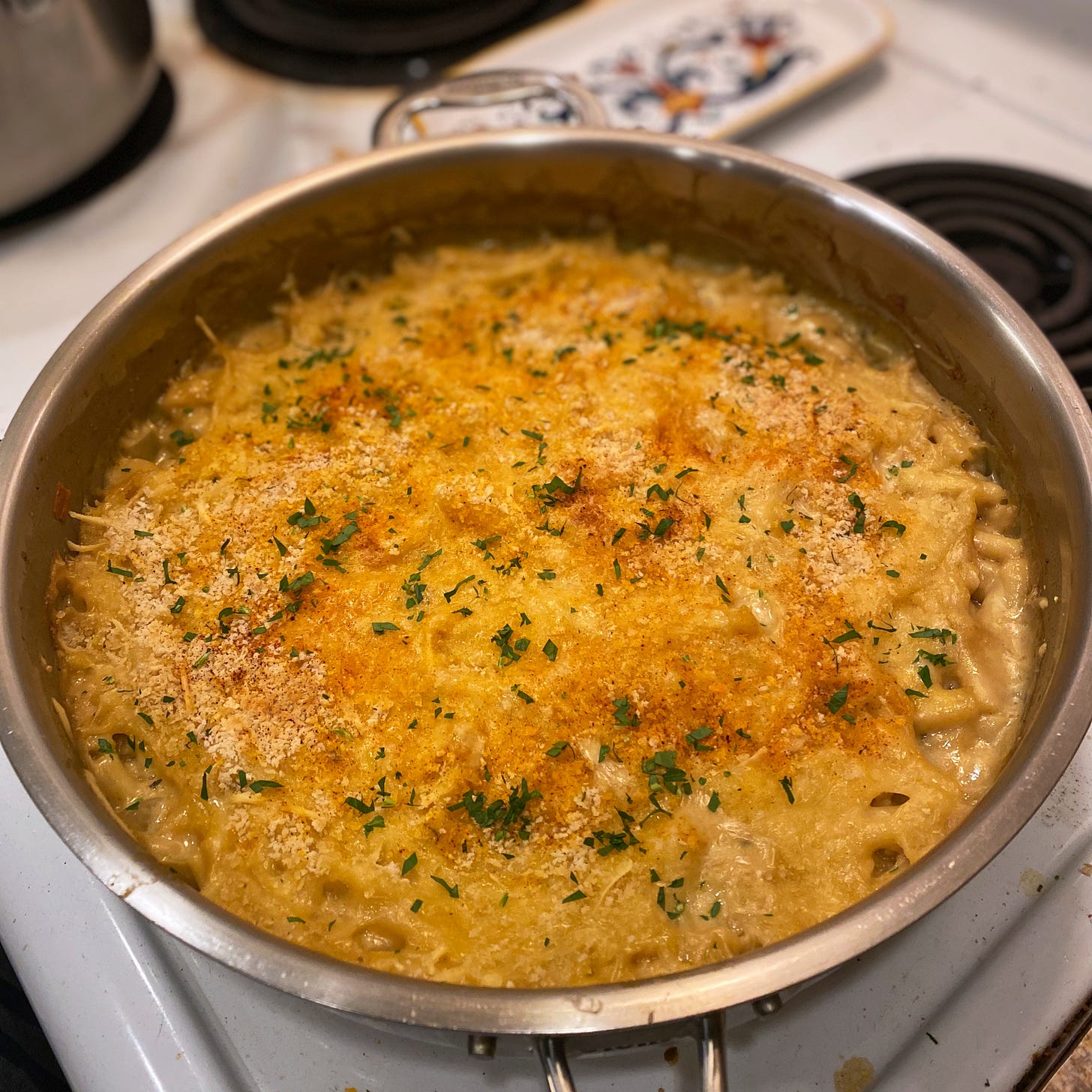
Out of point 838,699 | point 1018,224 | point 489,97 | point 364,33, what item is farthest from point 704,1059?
point 364,33

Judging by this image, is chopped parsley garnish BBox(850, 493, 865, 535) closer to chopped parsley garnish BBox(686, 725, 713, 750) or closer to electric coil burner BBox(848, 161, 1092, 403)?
chopped parsley garnish BBox(686, 725, 713, 750)

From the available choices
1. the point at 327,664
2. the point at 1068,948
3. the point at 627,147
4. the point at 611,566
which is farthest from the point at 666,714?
the point at 627,147

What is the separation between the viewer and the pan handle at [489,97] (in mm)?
2287

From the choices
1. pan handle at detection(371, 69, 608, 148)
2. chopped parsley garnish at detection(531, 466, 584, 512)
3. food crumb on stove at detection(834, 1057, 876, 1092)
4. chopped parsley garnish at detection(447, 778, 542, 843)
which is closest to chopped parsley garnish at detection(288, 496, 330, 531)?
chopped parsley garnish at detection(531, 466, 584, 512)

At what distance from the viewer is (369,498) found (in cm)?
195

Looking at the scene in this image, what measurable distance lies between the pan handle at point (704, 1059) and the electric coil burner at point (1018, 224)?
1772 millimetres

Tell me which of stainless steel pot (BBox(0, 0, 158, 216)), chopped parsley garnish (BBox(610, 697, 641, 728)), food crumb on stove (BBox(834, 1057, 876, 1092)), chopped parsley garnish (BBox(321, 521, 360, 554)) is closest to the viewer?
food crumb on stove (BBox(834, 1057, 876, 1092))

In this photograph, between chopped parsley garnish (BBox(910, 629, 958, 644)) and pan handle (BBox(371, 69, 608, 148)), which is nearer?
chopped parsley garnish (BBox(910, 629, 958, 644))

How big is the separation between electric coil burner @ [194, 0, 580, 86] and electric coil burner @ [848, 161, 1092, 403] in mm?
1423

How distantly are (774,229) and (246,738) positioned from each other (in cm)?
161

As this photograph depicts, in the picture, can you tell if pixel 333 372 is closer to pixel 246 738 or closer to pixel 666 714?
pixel 246 738

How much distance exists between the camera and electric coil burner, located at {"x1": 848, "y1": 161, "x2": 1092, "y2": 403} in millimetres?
2295

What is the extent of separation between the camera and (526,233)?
7.96ft

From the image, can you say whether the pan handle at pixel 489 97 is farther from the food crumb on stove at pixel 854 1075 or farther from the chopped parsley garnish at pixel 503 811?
the food crumb on stove at pixel 854 1075
